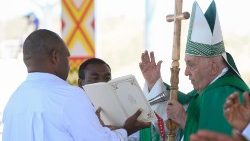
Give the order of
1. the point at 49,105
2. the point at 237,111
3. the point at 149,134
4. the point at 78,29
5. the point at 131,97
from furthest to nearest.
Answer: the point at 78,29, the point at 149,134, the point at 131,97, the point at 49,105, the point at 237,111

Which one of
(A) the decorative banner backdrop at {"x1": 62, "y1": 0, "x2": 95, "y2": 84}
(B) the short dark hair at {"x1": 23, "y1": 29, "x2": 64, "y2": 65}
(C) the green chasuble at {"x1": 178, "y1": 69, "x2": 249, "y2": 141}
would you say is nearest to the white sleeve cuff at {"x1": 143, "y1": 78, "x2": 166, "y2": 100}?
(C) the green chasuble at {"x1": 178, "y1": 69, "x2": 249, "y2": 141}

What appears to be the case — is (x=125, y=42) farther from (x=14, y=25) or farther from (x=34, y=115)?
(x=34, y=115)

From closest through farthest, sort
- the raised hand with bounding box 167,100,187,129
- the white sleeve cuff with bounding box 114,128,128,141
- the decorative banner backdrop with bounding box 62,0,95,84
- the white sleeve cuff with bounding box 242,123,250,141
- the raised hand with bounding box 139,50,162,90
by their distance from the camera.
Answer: the white sleeve cuff with bounding box 242,123,250,141 → the white sleeve cuff with bounding box 114,128,128,141 → the raised hand with bounding box 167,100,187,129 → the raised hand with bounding box 139,50,162,90 → the decorative banner backdrop with bounding box 62,0,95,84

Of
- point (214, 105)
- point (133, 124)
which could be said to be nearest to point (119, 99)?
point (133, 124)

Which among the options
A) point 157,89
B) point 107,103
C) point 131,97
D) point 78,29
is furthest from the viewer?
point 78,29

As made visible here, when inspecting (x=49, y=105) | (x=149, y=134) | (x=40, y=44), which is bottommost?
(x=149, y=134)

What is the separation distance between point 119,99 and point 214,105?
27.7 inches

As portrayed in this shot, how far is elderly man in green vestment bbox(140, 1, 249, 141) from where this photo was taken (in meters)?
2.96

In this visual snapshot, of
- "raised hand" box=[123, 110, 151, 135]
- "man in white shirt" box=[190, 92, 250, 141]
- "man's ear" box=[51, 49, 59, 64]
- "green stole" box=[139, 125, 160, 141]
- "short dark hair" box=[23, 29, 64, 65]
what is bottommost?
"green stole" box=[139, 125, 160, 141]

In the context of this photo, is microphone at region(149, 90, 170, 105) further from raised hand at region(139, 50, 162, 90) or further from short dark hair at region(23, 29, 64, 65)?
short dark hair at region(23, 29, 64, 65)

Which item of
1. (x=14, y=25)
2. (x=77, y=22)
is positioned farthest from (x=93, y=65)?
(x=14, y=25)

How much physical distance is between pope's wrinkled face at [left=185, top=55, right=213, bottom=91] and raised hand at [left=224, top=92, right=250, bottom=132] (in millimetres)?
1043

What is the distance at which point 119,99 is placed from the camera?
3.45m

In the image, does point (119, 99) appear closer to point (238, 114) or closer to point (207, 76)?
point (207, 76)
